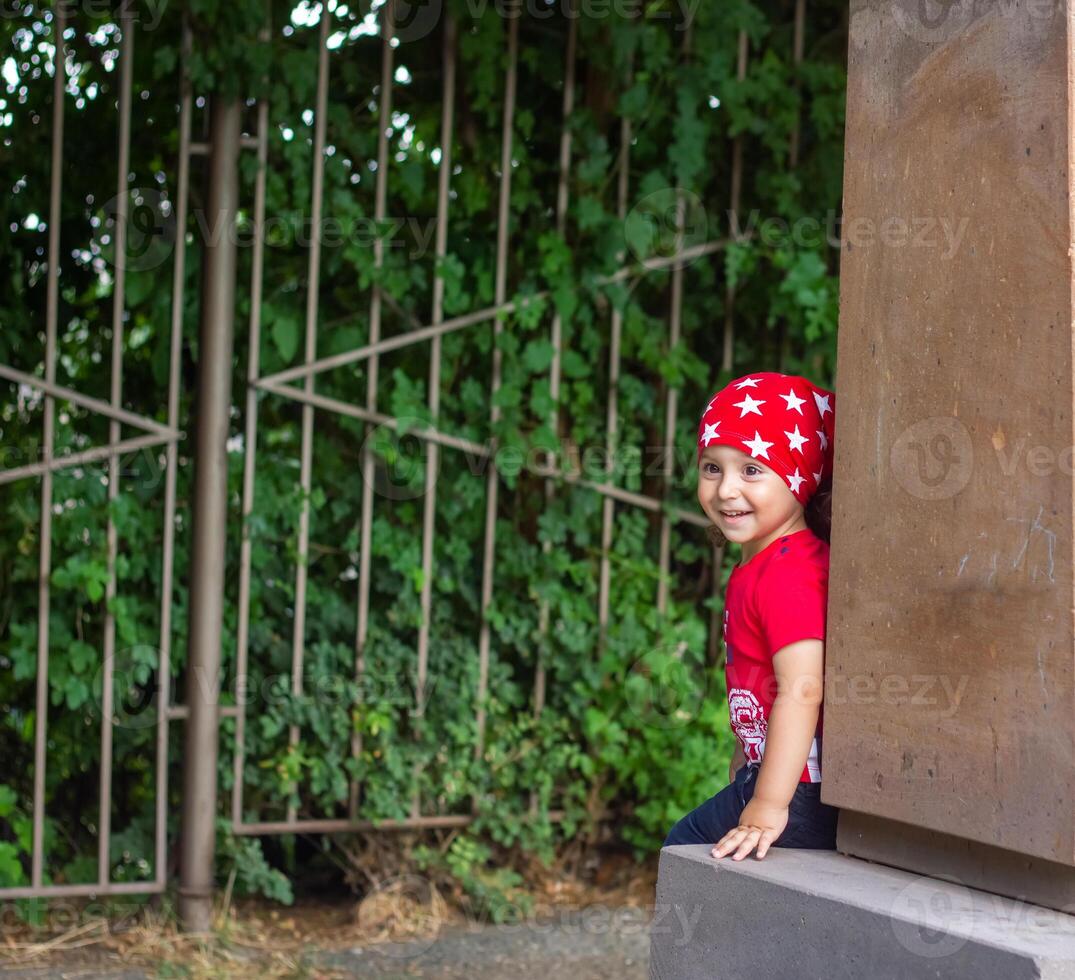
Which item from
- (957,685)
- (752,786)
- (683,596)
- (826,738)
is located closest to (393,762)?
(683,596)

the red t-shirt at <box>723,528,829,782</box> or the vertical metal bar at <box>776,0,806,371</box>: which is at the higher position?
the vertical metal bar at <box>776,0,806,371</box>

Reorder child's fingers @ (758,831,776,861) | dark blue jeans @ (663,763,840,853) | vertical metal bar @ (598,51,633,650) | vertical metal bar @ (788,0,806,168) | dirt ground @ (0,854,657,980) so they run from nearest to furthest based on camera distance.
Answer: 1. child's fingers @ (758,831,776,861)
2. dark blue jeans @ (663,763,840,853)
3. dirt ground @ (0,854,657,980)
4. vertical metal bar @ (598,51,633,650)
5. vertical metal bar @ (788,0,806,168)

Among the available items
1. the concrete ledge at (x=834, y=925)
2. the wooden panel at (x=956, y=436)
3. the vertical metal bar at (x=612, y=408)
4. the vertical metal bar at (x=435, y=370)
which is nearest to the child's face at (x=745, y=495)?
the wooden panel at (x=956, y=436)

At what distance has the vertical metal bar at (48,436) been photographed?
3697mm

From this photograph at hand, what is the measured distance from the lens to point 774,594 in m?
A: 2.03

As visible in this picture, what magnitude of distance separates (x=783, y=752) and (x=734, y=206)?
2698mm

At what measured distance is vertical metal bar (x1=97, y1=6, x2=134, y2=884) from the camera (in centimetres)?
376

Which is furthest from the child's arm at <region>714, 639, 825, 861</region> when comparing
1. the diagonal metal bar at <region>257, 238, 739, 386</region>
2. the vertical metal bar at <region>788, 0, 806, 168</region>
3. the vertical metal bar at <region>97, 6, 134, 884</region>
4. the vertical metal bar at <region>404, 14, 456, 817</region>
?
the vertical metal bar at <region>788, 0, 806, 168</region>

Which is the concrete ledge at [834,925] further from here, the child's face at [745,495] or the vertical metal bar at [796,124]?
the vertical metal bar at [796,124]

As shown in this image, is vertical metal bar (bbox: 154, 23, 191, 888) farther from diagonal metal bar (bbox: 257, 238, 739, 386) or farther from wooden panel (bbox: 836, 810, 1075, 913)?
wooden panel (bbox: 836, 810, 1075, 913)

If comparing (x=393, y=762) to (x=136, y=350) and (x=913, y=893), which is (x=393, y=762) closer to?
(x=136, y=350)

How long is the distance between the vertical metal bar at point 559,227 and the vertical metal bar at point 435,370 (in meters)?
0.35

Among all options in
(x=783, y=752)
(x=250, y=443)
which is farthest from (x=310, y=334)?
(x=783, y=752)

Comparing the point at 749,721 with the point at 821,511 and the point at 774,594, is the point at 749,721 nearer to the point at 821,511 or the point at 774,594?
the point at 774,594
